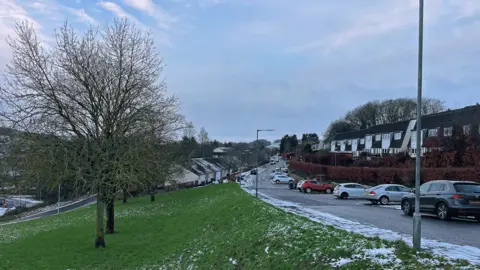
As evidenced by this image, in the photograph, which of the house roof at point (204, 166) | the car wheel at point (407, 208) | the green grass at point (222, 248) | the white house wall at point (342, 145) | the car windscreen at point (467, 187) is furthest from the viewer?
the house roof at point (204, 166)

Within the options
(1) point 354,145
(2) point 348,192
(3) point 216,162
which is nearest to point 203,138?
(3) point 216,162

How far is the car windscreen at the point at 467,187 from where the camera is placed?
49.5 feet

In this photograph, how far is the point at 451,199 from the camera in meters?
15.1

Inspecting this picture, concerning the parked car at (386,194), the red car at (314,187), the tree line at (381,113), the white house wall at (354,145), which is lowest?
the red car at (314,187)

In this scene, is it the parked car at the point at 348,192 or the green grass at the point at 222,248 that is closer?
the green grass at the point at 222,248

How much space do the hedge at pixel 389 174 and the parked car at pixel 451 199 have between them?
19145mm

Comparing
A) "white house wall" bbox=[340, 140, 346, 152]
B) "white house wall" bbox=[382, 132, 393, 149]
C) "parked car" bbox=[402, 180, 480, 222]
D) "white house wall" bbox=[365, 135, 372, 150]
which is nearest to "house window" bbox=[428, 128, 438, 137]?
"white house wall" bbox=[382, 132, 393, 149]

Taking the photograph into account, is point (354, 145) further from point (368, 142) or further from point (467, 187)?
point (467, 187)

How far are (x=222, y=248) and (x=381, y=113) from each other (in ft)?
329

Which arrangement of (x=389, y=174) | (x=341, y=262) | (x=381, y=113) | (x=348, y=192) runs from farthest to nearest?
1. (x=381, y=113)
2. (x=389, y=174)
3. (x=348, y=192)
4. (x=341, y=262)

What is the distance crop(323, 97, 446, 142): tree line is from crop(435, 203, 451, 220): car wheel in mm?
76934

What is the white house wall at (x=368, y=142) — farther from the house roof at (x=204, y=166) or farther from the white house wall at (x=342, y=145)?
the house roof at (x=204, y=166)

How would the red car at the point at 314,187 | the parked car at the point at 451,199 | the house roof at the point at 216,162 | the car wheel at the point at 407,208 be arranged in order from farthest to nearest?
the house roof at the point at 216,162 < the red car at the point at 314,187 < the car wheel at the point at 407,208 < the parked car at the point at 451,199

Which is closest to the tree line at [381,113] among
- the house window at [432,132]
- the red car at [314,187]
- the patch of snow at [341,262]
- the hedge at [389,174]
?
the house window at [432,132]
